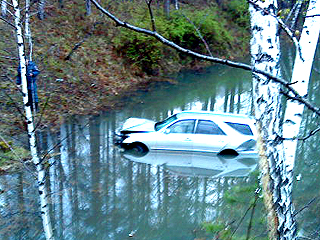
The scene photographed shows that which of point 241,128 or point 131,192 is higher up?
point 241,128

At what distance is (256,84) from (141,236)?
5.69 meters

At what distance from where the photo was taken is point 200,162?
11734 mm

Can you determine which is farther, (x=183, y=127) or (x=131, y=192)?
(x=183, y=127)

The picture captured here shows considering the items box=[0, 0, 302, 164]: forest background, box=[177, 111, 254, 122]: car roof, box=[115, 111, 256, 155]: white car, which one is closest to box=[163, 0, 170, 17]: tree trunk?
box=[0, 0, 302, 164]: forest background

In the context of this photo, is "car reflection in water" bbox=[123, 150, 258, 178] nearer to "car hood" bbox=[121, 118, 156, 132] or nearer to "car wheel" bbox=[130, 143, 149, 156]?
"car wheel" bbox=[130, 143, 149, 156]

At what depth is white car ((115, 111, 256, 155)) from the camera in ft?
39.0

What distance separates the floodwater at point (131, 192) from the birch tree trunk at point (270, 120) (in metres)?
1.35

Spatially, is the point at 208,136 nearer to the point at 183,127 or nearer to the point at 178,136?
the point at 183,127

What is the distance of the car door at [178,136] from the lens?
39.2ft

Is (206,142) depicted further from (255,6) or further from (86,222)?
(255,6)

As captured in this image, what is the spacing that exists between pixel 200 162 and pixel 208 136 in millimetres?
856

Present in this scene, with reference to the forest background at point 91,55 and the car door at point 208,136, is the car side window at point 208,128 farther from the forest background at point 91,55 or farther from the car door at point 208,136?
the forest background at point 91,55

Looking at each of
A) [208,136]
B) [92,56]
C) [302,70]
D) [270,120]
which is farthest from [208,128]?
[92,56]

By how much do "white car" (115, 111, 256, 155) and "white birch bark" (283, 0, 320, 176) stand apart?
8.28 metres
